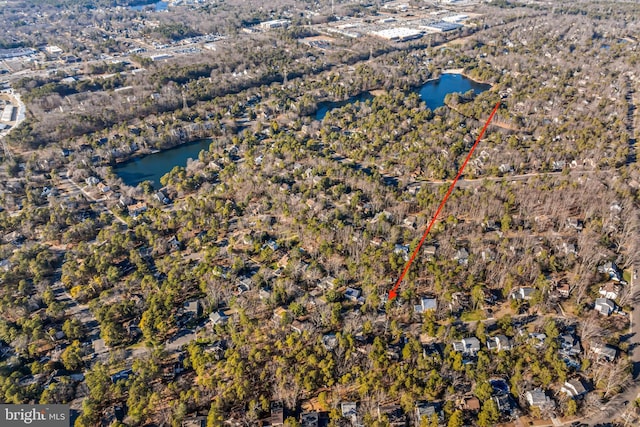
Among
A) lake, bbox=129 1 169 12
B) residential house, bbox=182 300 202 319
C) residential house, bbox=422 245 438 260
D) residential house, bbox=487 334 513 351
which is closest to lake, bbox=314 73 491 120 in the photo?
residential house, bbox=422 245 438 260

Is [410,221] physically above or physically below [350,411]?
above

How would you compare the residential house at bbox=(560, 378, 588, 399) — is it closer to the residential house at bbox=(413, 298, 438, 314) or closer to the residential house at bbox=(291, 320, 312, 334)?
the residential house at bbox=(413, 298, 438, 314)

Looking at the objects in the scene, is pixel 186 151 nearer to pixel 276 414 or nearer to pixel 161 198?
pixel 161 198

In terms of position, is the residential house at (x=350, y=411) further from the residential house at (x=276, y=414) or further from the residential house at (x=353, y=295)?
the residential house at (x=353, y=295)

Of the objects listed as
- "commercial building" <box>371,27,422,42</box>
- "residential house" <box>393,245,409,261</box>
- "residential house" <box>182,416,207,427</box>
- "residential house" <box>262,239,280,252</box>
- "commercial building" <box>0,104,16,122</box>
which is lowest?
"residential house" <box>182,416,207,427</box>

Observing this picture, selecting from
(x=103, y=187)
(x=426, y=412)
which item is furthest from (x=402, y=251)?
(x=103, y=187)
